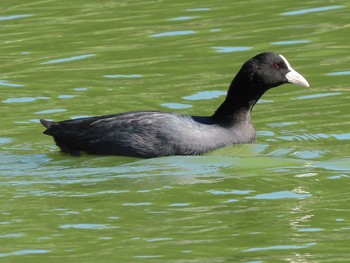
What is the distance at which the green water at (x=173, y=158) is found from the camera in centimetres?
891

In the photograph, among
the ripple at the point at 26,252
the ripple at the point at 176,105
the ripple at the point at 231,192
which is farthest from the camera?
the ripple at the point at 176,105

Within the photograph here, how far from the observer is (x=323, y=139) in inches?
476

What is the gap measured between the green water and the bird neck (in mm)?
311

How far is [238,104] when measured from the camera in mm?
12281

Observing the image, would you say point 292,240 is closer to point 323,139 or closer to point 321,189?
point 321,189

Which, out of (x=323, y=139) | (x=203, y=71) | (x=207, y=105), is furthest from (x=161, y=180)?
(x=203, y=71)

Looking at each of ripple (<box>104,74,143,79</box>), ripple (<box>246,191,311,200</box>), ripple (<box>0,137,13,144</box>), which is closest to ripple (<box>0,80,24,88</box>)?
ripple (<box>104,74,143,79</box>)

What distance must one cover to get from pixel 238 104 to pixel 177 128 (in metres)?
0.84

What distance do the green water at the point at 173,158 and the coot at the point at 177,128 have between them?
15 centimetres

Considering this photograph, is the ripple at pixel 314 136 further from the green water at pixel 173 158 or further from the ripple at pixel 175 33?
the ripple at pixel 175 33

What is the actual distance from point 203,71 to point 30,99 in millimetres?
2070

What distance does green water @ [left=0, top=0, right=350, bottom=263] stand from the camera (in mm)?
8914

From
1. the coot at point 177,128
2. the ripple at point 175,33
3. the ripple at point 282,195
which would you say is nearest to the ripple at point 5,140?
the coot at point 177,128

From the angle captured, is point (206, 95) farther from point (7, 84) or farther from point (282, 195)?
point (282, 195)
